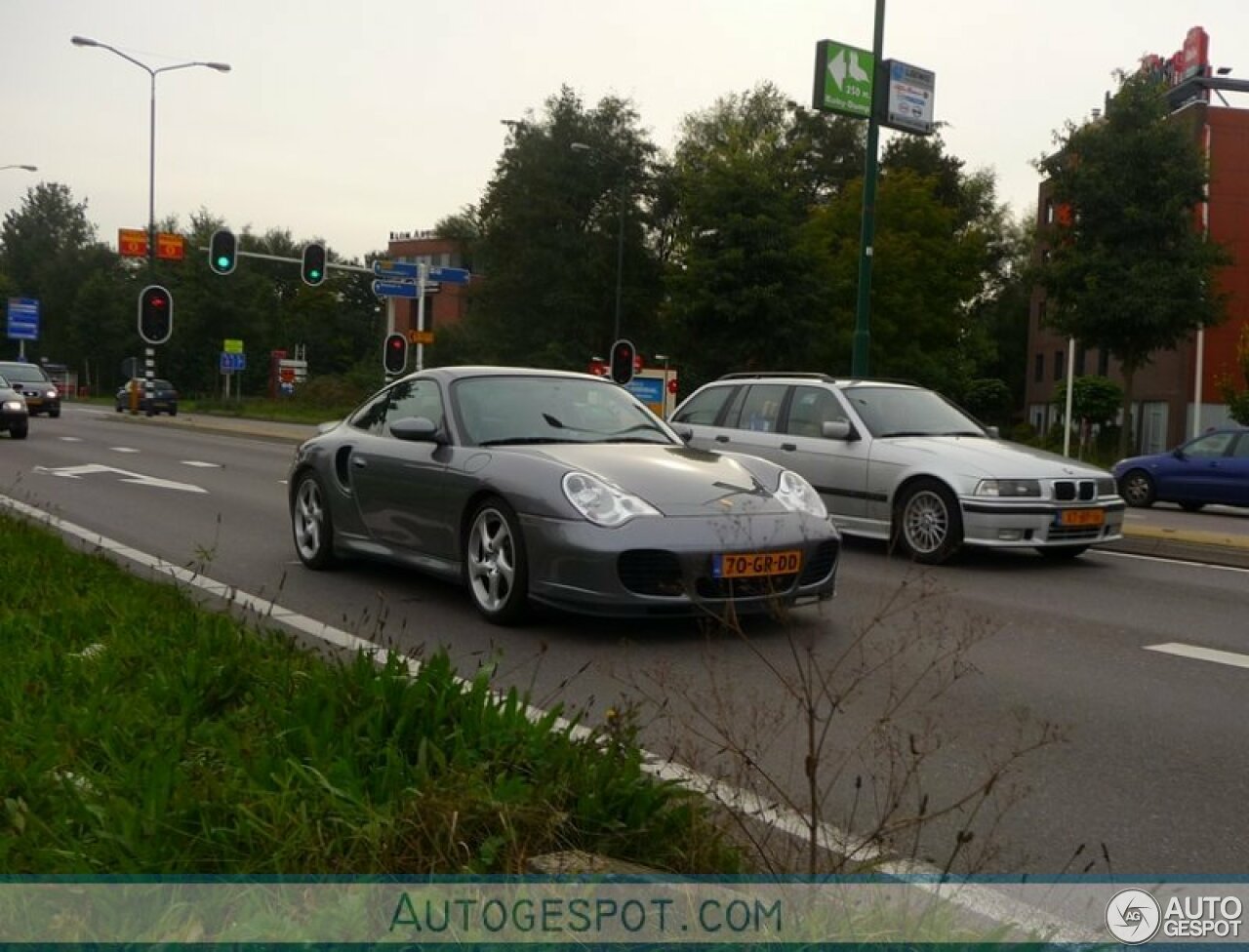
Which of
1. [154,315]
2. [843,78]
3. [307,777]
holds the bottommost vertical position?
[307,777]

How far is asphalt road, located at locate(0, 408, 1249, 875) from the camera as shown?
385 centimetres

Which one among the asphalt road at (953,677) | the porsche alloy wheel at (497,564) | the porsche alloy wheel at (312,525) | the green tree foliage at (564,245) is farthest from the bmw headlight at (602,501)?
the green tree foliage at (564,245)

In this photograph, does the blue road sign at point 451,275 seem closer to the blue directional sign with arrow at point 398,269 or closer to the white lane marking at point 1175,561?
the blue directional sign with arrow at point 398,269

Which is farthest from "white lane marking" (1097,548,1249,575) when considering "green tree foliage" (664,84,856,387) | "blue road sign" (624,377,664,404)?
"green tree foliage" (664,84,856,387)

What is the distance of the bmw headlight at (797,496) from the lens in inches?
274

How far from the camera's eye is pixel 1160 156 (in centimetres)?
3170

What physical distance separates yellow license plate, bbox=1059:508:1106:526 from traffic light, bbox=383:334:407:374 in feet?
74.0

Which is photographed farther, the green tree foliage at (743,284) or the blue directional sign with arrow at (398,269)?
the green tree foliage at (743,284)

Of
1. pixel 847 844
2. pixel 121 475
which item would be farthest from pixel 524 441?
pixel 121 475

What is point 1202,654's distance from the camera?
6.65 metres

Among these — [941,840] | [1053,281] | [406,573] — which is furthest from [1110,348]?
[941,840]

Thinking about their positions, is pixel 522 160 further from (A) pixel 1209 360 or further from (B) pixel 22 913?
(B) pixel 22 913

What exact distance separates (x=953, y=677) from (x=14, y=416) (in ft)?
78.1

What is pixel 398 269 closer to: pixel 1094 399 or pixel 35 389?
pixel 35 389
